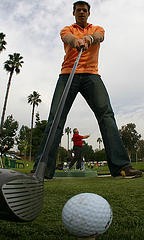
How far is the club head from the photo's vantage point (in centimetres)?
177

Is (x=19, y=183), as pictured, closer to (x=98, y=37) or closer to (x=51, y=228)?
(x=51, y=228)

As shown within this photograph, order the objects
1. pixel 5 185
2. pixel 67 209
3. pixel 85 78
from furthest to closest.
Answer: pixel 85 78, pixel 67 209, pixel 5 185

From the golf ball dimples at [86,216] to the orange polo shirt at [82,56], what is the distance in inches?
83.4

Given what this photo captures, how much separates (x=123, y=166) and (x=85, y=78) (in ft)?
3.71

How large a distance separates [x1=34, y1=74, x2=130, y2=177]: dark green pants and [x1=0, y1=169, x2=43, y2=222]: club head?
5.29 feet

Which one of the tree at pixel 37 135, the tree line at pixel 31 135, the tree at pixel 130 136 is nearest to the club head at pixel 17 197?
the tree line at pixel 31 135

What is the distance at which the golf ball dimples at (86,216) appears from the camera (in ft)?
6.69

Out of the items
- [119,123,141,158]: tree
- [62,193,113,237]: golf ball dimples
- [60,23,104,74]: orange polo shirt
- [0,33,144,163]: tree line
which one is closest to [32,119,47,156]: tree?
[0,33,144,163]: tree line

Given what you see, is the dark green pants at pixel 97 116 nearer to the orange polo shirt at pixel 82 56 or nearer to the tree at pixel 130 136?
the orange polo shirt at pixel 82 56

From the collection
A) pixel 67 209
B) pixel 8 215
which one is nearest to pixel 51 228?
pixel 67 209

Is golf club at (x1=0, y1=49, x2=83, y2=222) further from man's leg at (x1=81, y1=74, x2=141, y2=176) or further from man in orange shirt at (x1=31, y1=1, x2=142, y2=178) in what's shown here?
man's leg at (x1=81, y1=74, x2=141, y2=176)

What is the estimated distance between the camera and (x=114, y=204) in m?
3.65

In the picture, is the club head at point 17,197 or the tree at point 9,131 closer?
the club head at point 17,197

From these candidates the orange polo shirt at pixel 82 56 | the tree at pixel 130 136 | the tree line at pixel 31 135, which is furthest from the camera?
the tree at pixel 130 136
